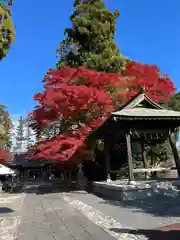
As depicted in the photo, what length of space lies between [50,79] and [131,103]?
8.37 meters

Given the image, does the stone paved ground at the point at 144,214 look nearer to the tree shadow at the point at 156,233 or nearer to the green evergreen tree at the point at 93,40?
the tree shadow at the point at 156,233

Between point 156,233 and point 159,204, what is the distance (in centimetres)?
528

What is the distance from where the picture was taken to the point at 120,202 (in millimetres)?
13992

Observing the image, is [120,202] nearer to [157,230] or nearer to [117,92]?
[157,230]

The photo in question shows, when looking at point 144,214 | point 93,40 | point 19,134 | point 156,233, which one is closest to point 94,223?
point 144,214

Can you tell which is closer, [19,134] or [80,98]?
[80,98]

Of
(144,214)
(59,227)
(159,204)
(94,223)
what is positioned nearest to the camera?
(59,227)

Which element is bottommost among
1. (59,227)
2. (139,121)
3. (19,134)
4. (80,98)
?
(59,227)

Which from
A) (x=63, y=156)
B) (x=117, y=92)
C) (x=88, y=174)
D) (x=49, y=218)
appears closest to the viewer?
(x=49, y=218)

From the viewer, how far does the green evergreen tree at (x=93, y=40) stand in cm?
3066

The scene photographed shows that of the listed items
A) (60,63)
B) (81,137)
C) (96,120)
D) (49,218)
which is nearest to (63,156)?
(81,137)

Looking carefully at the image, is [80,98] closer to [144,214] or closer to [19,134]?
[144,214]

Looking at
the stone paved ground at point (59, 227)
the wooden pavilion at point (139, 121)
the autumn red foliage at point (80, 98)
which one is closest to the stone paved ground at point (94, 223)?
the stone paved ground at point (59, 227)

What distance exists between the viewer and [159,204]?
40.9ft
